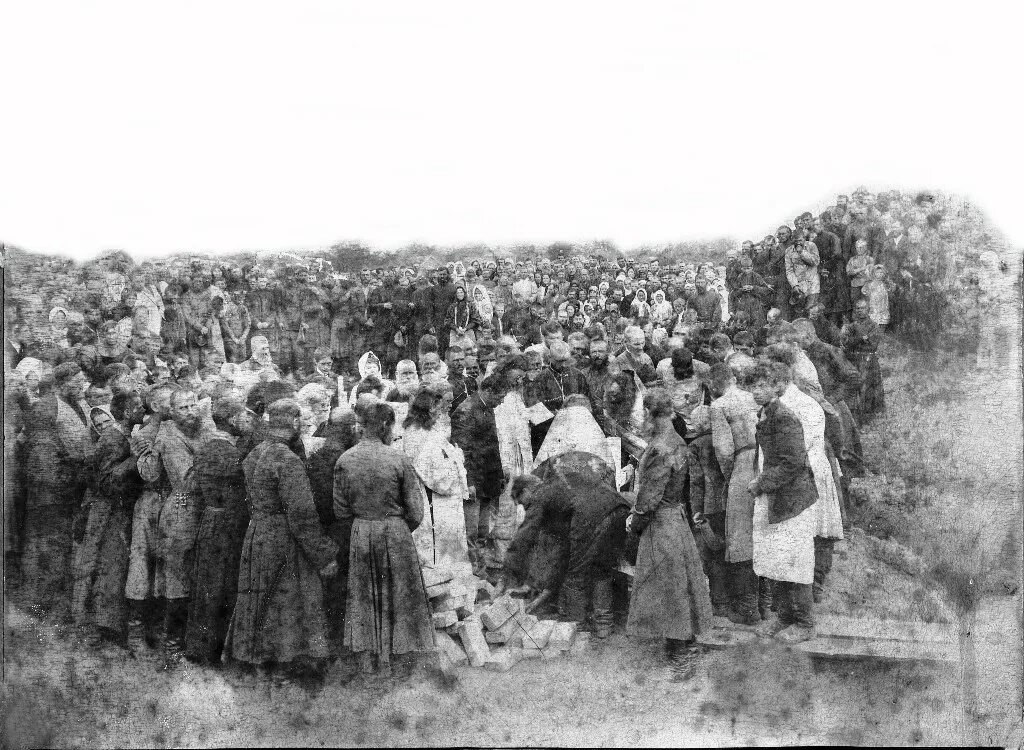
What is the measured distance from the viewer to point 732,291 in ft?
27.0

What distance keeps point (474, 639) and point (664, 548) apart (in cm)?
142

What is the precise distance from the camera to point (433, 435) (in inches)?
316

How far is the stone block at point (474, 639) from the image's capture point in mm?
7988

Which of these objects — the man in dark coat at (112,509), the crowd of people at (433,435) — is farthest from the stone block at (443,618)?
the man in dark coat at (112,509)

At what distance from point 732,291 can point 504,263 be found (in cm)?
160

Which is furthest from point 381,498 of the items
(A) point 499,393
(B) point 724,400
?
(B) point 724,400

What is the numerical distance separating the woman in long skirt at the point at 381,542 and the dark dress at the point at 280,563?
0.70 ft

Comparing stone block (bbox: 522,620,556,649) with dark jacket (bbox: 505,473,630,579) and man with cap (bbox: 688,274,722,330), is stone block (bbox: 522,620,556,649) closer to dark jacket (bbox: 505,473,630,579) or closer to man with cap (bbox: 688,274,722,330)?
dark jacket (bbox: 505,473,630,579)

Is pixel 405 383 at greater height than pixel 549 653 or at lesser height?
greater

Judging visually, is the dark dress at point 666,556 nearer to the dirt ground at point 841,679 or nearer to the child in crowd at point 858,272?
the dirt ground at point 841,679

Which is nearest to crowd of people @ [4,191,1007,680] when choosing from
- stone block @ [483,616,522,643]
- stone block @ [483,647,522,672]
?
stone block @ [483,616,522,643]

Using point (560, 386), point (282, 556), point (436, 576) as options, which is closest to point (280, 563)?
point (282, 556)

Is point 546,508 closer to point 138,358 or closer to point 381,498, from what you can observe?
point 381,498

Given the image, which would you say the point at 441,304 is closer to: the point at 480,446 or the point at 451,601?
the point at 480,446
